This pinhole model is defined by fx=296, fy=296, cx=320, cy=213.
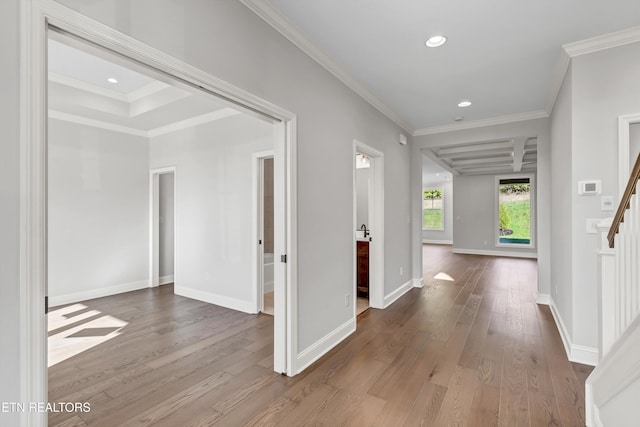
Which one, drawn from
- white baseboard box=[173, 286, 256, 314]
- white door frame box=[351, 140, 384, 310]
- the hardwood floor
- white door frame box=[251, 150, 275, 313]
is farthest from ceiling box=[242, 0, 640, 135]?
white baseboard box=[173, 286, 256, 314]

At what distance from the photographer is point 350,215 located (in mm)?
3355

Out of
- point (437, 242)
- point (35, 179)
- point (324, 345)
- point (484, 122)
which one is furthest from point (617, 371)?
point (437, 242)

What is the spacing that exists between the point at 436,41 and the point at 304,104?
4.13ft

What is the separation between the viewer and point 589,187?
2.56 metres

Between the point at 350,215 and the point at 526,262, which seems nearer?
the point at 350,215

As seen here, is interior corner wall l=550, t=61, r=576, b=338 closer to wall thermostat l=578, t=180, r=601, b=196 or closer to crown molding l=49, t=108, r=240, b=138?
wall thermostat l=578, t=180, r=601, b=196

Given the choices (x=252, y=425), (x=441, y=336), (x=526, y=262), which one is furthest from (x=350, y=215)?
(x=526, y=262)

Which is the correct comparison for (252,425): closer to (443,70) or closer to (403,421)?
(403,421)

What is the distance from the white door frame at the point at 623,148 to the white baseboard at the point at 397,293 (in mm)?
2724

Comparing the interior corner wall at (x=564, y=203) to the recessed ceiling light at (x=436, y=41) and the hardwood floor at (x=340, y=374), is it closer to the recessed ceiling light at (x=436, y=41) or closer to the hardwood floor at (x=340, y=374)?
the hardwood floor at (x=340, y=374)

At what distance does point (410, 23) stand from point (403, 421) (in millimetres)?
2859

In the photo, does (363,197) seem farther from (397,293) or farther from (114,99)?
(114,99)

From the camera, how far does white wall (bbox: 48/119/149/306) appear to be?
4.27 meters

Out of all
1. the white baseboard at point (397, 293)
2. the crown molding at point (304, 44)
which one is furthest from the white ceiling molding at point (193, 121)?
the white baseboard at point (397, 293)
